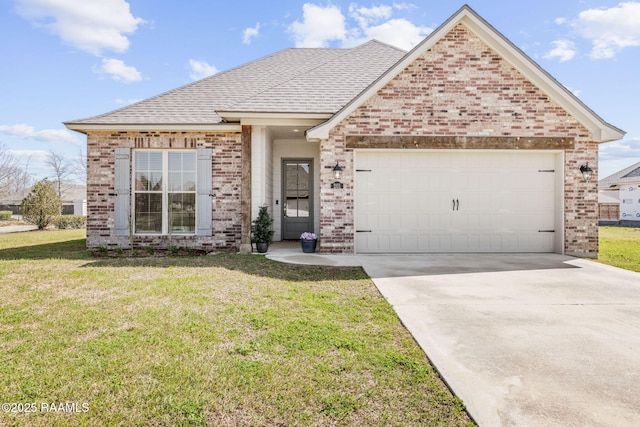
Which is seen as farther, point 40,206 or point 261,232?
point 40,206

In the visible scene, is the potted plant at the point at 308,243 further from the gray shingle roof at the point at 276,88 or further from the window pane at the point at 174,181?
the window pane at the point at 174,181

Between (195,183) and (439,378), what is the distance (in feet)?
26.4

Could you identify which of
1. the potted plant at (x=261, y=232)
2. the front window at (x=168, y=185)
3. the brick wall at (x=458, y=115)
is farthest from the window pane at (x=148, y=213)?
the brick wall at (x=458, y=115)

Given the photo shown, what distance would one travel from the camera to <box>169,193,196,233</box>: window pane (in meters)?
9.17

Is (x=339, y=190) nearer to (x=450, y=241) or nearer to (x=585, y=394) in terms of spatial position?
(x=450, y=241)

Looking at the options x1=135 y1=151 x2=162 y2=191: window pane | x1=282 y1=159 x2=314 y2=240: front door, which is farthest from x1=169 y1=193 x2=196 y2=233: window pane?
x1=282 y1=159 x2=314 y2=240: front door

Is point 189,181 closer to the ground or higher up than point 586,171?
closer to the ground

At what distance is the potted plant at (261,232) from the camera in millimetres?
8633

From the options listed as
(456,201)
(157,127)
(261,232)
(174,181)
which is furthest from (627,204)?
(157,127)

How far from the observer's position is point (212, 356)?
9.11 feet

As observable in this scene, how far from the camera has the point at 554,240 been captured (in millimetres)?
8594

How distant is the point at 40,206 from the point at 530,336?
21876mm

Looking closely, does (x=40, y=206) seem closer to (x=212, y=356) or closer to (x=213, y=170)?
(x=213, y=170)

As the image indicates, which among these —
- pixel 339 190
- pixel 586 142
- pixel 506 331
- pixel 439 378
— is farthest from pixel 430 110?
pixel 439 378
